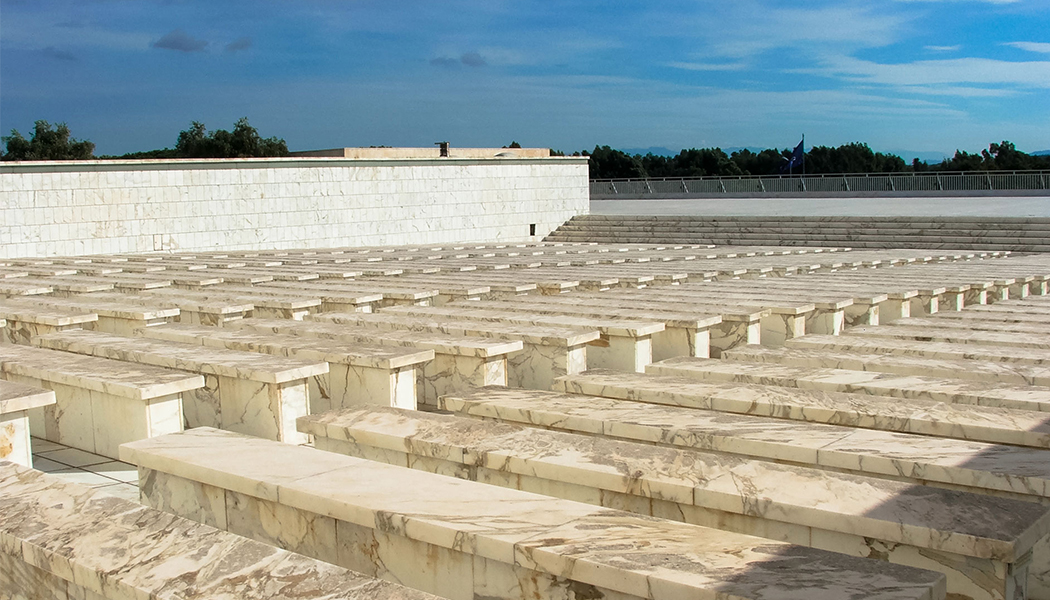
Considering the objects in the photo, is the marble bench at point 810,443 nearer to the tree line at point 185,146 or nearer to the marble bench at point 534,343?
the marble bench at point 534,343

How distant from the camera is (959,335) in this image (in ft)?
27.0

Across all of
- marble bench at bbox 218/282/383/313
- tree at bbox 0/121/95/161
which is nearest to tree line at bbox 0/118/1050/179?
tree at bbox 0/121/95/161

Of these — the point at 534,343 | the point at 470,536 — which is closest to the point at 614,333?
the point at 534,343

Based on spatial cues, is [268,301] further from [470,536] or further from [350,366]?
[470,536]

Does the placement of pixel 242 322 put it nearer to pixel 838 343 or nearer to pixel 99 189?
pixel 838 343

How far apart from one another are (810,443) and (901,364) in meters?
2.50

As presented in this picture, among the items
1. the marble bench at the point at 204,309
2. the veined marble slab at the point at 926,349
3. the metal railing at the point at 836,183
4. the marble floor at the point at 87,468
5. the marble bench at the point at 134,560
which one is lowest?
the marble floor at the point at 87,468

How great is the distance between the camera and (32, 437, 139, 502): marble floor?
18.2 ft

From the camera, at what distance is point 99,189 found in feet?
78.5

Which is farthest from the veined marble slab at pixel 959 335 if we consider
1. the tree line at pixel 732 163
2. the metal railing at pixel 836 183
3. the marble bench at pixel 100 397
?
the tree line at pixel 732 163

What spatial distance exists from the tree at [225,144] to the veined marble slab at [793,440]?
56192 millimetres

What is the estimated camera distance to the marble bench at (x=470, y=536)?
3.03m

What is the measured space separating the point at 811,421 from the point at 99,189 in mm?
22605

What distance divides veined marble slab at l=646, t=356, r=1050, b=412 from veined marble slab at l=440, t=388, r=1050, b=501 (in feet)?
2.98
